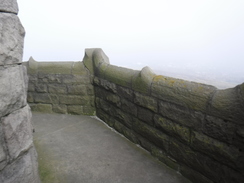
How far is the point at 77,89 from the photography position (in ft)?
13.6

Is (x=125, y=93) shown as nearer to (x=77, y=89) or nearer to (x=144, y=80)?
(x=144, y=80)

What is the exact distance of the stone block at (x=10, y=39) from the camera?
1394mm

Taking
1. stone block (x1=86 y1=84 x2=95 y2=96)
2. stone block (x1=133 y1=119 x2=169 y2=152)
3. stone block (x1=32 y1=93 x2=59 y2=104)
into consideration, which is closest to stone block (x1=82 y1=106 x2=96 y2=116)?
stone block (x1=86 y1=84 x2=95 y2=96)

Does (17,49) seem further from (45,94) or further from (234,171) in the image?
(45,94)

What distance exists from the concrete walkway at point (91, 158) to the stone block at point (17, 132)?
830 mm

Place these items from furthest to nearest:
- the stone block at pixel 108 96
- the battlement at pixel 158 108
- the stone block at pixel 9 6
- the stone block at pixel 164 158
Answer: the stone block at pixel 108 96, the stone block at pixel 164 158, the battlement at pixel 158 108, the stone block at pixel 9 6

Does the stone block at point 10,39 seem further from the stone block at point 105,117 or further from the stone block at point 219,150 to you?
the stone block at point 105,117

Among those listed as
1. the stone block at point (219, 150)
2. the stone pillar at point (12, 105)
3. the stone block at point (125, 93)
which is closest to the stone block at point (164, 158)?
the stone block at point (219, 150)

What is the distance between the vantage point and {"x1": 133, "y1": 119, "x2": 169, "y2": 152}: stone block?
102 inches

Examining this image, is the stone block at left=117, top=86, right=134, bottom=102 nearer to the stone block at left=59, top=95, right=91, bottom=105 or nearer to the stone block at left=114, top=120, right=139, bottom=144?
the stone block at left=114, top=120, right=139, bottom=144

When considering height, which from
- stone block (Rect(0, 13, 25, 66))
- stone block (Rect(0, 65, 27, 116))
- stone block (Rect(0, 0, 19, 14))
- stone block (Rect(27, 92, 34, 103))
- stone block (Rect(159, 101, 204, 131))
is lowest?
stone block (Rect(27, 92, 34, 103))

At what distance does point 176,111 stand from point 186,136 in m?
0.30

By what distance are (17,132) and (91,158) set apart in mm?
1371

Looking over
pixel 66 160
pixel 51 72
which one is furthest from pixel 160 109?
pixel 51 72
